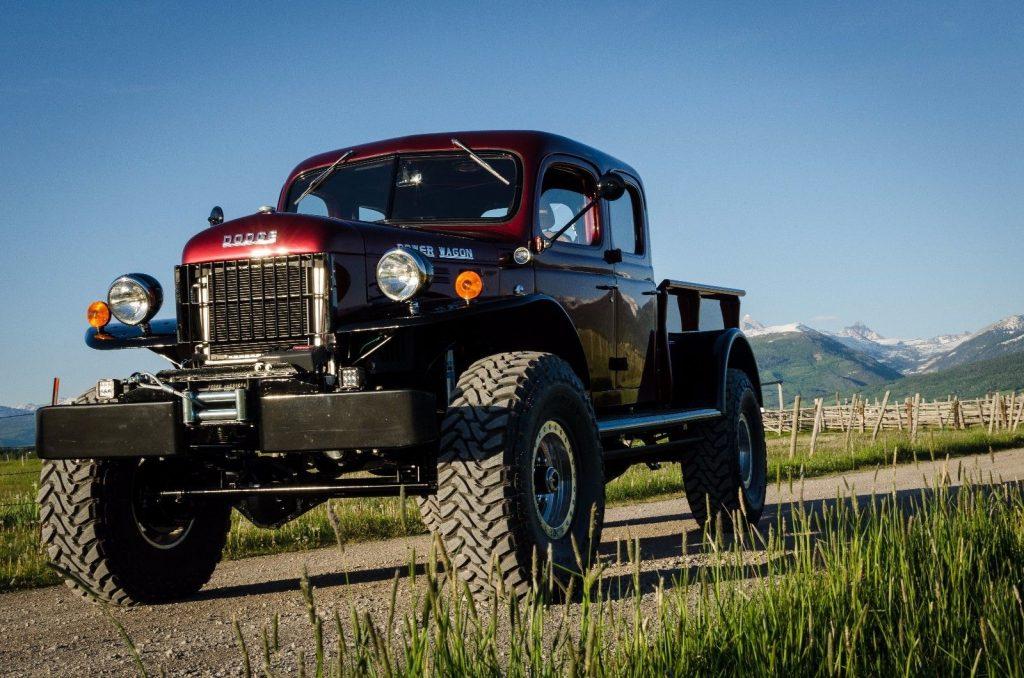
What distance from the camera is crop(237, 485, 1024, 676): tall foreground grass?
232 cm

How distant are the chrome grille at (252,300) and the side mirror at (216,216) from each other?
3.78 feet

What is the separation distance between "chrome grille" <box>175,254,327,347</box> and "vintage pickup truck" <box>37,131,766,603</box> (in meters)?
0.01

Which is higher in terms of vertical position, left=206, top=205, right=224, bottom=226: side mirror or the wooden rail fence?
left=206, top=205, right=224, bottom=226: side mirror

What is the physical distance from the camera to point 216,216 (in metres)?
6.61

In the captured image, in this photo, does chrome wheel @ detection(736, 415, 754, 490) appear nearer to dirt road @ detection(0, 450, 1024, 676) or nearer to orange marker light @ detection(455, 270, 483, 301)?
dirt road @ detection(0, 450, 1024, 676)

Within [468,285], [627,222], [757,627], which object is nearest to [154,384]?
[468,285]

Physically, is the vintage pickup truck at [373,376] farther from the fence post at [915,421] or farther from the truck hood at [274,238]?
the fence post at [915,421]

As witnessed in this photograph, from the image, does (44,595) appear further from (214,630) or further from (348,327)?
(348,327)

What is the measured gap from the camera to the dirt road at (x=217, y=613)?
167 inches

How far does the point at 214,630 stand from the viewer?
4.88m

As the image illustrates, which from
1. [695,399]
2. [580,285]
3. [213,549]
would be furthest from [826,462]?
[213,549]

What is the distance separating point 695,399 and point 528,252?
9.05ft

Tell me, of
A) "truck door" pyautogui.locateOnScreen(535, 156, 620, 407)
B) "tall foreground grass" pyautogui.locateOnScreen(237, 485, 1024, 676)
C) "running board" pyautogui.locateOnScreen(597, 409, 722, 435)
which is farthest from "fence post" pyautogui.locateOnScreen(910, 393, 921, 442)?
"tall foreground grass" pyautogui.locateOnScreen(237, 485, 1024, 676)

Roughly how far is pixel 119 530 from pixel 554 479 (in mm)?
2337
